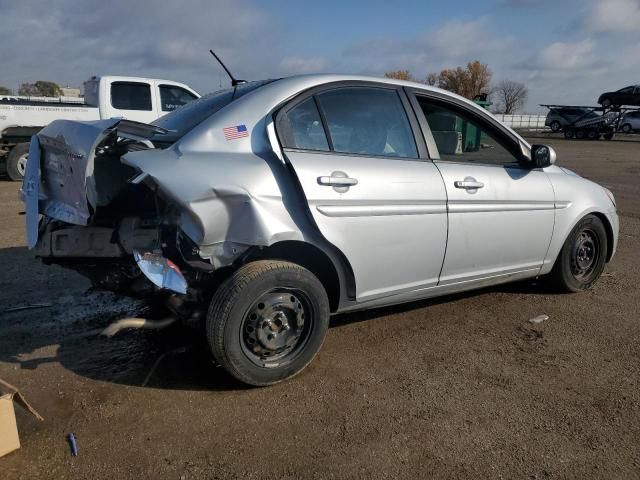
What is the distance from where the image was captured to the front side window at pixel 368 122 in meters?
3.34

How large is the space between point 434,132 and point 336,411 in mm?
2017

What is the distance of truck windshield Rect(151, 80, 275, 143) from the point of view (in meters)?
3.23

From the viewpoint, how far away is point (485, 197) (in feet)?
12.4

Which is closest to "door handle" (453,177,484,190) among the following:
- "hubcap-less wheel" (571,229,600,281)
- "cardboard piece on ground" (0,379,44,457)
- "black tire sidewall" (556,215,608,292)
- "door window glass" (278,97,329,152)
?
A: "door window glass" (278,97,329,152)

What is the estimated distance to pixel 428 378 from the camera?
3.28 meters

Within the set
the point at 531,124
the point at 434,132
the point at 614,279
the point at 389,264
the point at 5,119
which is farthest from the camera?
the point at 531,124

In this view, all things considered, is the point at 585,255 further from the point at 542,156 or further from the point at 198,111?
the point at 198,111

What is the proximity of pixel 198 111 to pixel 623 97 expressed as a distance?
4092 centimetres

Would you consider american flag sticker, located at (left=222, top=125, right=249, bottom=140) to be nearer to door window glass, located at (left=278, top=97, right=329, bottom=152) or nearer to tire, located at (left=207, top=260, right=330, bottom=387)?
door window glass, located at (left=278, top=97, right=329, bottom=152)

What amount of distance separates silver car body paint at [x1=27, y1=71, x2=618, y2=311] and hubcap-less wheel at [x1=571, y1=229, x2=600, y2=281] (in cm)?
38

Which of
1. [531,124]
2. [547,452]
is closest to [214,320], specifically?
[547,452]

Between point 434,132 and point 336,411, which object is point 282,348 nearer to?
point 336,411

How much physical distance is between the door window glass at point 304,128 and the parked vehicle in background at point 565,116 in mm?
37932

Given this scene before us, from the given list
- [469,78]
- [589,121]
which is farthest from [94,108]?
[469,78]
